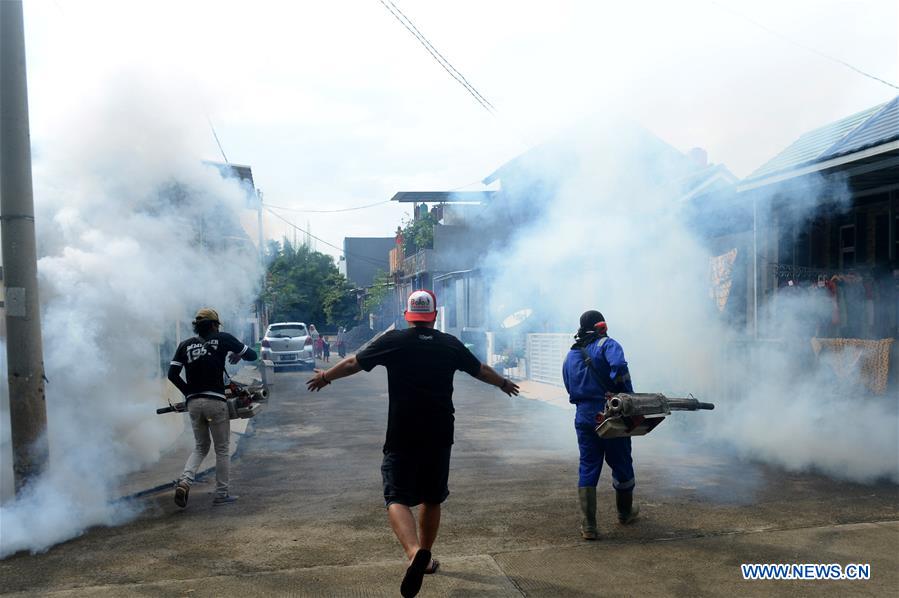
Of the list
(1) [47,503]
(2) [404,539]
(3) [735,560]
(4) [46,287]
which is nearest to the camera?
(2) [404,539]

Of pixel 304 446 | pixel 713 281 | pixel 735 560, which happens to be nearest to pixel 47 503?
pixel 304 446

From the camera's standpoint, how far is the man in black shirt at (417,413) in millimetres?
4246

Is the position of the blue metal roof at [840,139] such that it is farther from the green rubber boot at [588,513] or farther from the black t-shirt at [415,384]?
the black t-shirt at [415,384]

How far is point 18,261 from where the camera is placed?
19.0ft

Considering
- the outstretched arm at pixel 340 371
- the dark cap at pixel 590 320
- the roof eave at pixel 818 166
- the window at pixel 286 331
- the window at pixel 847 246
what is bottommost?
the window at pixel 286 331

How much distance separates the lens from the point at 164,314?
27.8ft

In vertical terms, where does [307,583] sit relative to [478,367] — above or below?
below

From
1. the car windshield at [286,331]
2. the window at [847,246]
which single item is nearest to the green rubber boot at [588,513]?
the window at [847,246]

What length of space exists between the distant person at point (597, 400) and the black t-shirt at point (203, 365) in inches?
122

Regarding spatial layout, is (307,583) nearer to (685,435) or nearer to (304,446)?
(304,446)

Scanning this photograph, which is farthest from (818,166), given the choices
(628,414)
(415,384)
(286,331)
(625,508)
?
(286,331)

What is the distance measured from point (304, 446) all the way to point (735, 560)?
20.2 feet

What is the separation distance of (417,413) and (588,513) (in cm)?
176

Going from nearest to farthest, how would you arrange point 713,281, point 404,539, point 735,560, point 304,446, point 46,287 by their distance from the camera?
point 404,539, point 735,560, point 46,287, point 304,446, point 713,281
